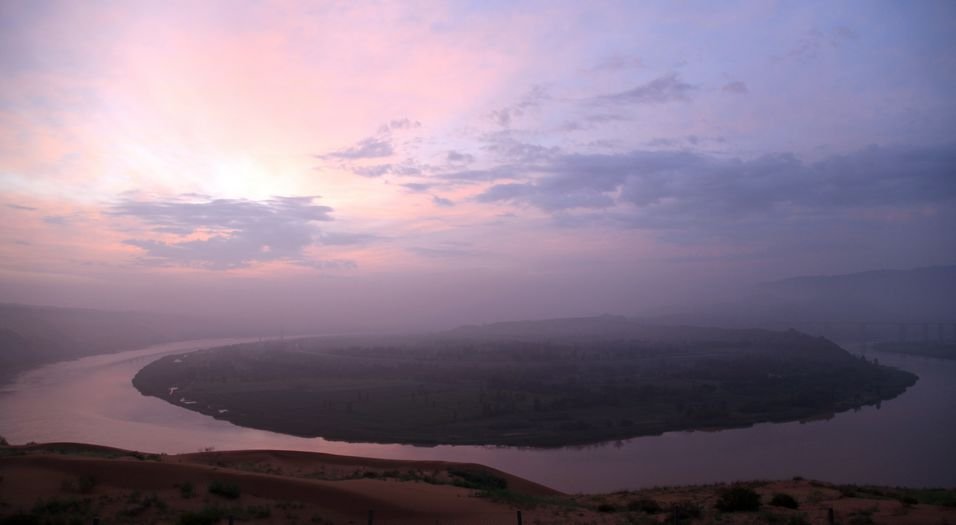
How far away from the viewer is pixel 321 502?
10.8 meters

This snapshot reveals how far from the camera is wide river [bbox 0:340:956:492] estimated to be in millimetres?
24156

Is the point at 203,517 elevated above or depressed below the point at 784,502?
above

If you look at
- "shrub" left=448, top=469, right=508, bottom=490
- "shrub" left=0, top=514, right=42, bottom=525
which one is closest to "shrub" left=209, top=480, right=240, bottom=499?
"shrub" left=0, top=514, right=42, bottom=525

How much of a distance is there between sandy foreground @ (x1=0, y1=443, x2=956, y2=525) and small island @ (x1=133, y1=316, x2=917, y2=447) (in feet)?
65.9

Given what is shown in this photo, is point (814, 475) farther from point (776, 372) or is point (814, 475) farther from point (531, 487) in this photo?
point (776, 372)

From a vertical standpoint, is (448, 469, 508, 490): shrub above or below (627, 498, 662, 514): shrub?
below

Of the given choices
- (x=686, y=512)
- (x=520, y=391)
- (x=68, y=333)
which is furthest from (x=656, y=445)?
(x=68, y=333)

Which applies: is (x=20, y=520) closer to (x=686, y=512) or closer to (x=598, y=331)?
(x=686, y=512)

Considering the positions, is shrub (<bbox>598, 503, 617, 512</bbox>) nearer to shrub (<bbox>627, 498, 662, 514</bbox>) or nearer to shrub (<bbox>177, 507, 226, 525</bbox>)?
shrub (<bbox>627, 498, 662, 514</bbox>)

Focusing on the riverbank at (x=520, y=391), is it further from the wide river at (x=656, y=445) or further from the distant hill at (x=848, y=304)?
the distant hill at (x=848, y=304)

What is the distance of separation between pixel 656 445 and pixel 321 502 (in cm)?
2439

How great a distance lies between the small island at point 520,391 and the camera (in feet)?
116

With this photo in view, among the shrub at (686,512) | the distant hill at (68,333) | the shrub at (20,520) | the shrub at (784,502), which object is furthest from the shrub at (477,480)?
the distant hill at (68,333)

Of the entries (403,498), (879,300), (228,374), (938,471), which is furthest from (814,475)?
(879,300)
